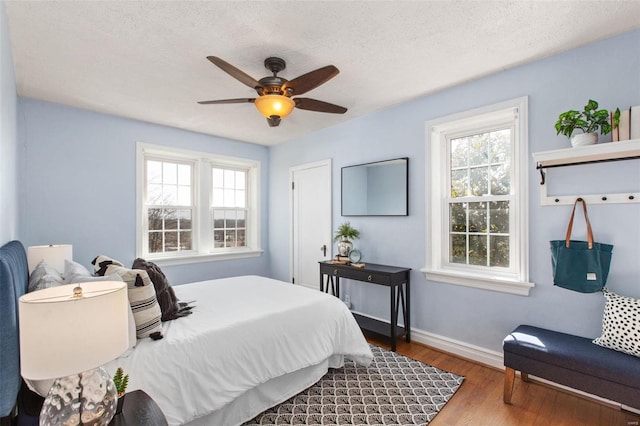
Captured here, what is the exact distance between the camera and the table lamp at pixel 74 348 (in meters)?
0.89

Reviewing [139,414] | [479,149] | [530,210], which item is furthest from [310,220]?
[139,414]

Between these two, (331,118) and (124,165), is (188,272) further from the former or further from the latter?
(331,118)

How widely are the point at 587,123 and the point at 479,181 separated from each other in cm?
92

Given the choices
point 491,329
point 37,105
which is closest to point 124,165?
point 37,105

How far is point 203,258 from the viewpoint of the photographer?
4285 mm

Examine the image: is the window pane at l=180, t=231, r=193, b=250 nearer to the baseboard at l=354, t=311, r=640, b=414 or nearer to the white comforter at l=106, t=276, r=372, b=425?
the white comforter at l=106, t=276, r=372, b=425

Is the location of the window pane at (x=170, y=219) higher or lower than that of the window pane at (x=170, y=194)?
lower

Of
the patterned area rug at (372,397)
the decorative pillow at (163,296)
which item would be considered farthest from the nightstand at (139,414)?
the patterned area rug at (372,397)

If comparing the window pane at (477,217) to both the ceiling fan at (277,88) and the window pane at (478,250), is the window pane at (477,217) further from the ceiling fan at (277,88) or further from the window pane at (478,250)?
the ceiling fan at (277,88)

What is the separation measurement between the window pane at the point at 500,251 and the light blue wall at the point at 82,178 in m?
3.66

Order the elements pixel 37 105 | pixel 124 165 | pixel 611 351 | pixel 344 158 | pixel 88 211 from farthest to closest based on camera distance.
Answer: pixel 344 158 < pixel 124 165 < pixel 88 211 < pixel 37 105 < pixel 611 351

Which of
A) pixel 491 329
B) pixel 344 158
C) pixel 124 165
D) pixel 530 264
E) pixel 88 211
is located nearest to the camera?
pixel 530 264

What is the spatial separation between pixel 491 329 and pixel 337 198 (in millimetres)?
2249

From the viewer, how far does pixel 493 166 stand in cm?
284
